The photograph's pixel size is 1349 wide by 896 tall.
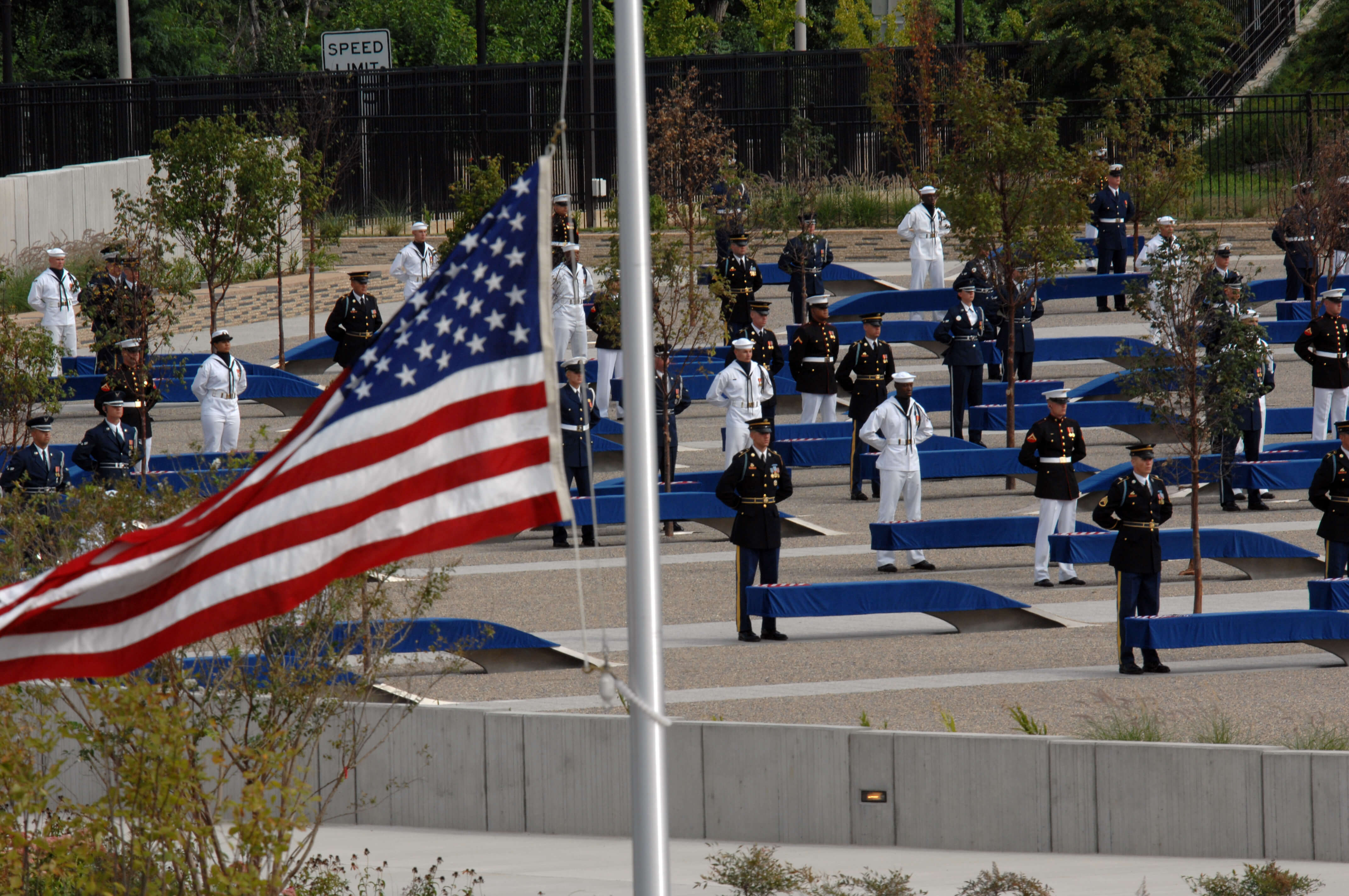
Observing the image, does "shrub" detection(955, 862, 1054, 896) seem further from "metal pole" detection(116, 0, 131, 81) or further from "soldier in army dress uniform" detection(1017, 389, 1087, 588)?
"metal pole" detection(116, 0, 131, 81)

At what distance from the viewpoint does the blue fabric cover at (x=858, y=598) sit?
1556 cm

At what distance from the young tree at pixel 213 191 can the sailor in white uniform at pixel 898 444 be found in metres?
9.79

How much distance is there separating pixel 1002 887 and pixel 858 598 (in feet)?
18.6

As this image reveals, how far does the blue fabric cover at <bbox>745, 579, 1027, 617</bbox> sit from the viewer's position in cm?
1556

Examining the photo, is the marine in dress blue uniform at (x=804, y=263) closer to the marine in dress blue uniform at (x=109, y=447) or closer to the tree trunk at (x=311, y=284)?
the tree trunk at (x=311, y=284)

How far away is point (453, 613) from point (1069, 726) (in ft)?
19.5

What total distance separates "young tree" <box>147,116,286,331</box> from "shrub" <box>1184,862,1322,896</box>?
17589 mm

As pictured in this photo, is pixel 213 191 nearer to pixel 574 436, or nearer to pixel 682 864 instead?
pixel 574 436

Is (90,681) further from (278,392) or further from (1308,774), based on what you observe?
(278,392)

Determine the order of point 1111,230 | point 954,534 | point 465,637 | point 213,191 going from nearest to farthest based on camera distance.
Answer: point 465,637
point 954,534
point 213,191
point 1111,230

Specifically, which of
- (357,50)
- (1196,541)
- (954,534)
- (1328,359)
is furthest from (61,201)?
(1196,541)

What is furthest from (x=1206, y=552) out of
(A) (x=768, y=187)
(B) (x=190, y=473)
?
(A) (x=768, y=187)

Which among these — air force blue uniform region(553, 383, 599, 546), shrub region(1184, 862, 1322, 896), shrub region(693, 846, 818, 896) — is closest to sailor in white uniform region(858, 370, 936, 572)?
air force blue uniform region(553, 383, 599, 546)

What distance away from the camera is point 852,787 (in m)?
12.1
